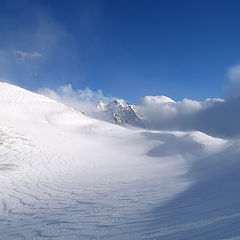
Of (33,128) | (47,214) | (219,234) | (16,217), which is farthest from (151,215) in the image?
(33,128)

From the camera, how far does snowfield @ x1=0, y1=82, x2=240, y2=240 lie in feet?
22.4

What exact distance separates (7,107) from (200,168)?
107 feet

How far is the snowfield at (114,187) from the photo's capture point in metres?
6.82

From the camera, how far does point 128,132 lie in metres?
34.7

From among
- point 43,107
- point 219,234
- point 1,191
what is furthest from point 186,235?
point 43,107

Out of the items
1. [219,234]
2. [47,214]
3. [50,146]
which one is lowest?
[219,234]

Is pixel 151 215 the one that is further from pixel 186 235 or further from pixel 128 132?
pixel 128 132

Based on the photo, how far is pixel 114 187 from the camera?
12.5 m

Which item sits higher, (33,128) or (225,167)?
(33,128)

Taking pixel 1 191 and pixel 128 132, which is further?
pixel 128 132

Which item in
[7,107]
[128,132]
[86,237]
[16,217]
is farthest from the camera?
[7,107]

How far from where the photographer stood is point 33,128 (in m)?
31.5

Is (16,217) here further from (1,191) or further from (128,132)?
(128,132)

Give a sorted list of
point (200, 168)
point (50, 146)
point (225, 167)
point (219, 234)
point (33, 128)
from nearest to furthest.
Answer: point (219, 234) → point (225, 167) → point (200, 168) → point (50, 146) → point (33, 128)
